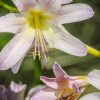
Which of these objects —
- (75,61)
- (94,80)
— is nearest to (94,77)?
(94,80)

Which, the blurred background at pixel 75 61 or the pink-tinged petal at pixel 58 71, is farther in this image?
the blurred background at pixel 75 61

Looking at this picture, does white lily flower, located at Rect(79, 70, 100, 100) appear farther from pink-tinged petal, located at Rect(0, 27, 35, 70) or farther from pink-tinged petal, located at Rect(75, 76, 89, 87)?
pink-tinged petal, located at Rect(0, 27, 35, 70)

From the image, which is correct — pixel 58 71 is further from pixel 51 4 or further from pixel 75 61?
pixel 75 61

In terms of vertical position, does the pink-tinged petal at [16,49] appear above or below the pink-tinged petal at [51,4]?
below

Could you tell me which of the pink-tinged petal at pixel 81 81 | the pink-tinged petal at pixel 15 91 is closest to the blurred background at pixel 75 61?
the pink-tinged petal at pixel 15 91

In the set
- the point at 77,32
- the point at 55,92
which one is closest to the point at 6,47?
the point at 55,92

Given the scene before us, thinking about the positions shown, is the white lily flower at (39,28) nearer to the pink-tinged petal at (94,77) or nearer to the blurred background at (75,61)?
the pink-tinged petal at (94,77)
